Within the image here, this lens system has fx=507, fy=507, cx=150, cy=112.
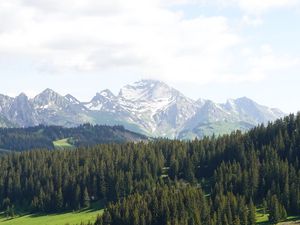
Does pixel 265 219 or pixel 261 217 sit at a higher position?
pixel 261 217

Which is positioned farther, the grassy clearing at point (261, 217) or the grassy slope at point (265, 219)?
the grassy clearing at point (261, 217)

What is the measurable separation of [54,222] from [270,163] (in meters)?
85.7

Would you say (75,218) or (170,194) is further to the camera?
(75,218)

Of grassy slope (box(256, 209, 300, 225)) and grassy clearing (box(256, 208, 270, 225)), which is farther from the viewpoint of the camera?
grassy clearing (box(256, 208, 270, 225))

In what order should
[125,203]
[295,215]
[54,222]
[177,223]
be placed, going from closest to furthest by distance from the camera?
[177,223] → [295,215] → [125,203] → [54,222]

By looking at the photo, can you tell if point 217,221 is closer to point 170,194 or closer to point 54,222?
point 170,194

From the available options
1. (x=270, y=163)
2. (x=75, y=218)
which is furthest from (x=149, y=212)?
(x=270, y=163)

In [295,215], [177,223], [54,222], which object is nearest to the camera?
[177,223]

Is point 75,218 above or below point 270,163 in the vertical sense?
below

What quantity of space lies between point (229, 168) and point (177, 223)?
63.6 meters

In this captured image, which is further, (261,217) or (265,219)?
(261,217)

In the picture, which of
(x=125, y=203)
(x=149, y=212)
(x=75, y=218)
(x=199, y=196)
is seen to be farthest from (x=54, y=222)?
(x=199, y=196)

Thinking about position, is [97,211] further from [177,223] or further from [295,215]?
[295,215]

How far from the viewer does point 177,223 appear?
5556 inches
